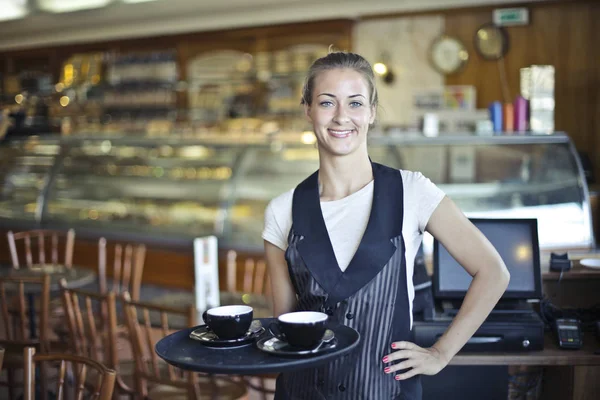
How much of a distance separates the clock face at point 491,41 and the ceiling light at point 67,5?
373cm

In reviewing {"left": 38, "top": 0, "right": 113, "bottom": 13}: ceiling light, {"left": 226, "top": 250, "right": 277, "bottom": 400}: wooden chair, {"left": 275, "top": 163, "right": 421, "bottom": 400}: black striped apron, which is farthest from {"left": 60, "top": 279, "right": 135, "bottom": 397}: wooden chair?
{"left": 38, "top": 0, "right": 113, "bottom": 13}: ceiling light

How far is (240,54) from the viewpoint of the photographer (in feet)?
25.3

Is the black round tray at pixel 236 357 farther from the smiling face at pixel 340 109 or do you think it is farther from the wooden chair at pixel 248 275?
the wooden chair at pixel 248 275

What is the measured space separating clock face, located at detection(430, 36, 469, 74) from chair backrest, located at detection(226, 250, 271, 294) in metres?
3.19

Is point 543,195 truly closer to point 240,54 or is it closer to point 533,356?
point 533,356

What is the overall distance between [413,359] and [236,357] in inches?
17.3

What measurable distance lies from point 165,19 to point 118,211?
10.4ft

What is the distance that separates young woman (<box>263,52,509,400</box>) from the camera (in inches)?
61.5

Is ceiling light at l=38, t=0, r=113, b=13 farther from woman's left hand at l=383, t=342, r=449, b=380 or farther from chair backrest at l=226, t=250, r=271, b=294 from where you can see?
woman's left hand at l=383, t=342, r=449, b=380

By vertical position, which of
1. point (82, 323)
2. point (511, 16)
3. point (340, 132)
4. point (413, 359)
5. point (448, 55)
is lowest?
point (82, 323)

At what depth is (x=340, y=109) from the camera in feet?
5.15

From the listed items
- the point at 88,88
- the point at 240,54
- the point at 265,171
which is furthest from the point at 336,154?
the point at 240,54

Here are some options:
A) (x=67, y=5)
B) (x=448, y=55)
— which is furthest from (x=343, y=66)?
(x=67, y=5)

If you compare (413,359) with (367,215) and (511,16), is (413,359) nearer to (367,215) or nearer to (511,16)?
(367,215)
